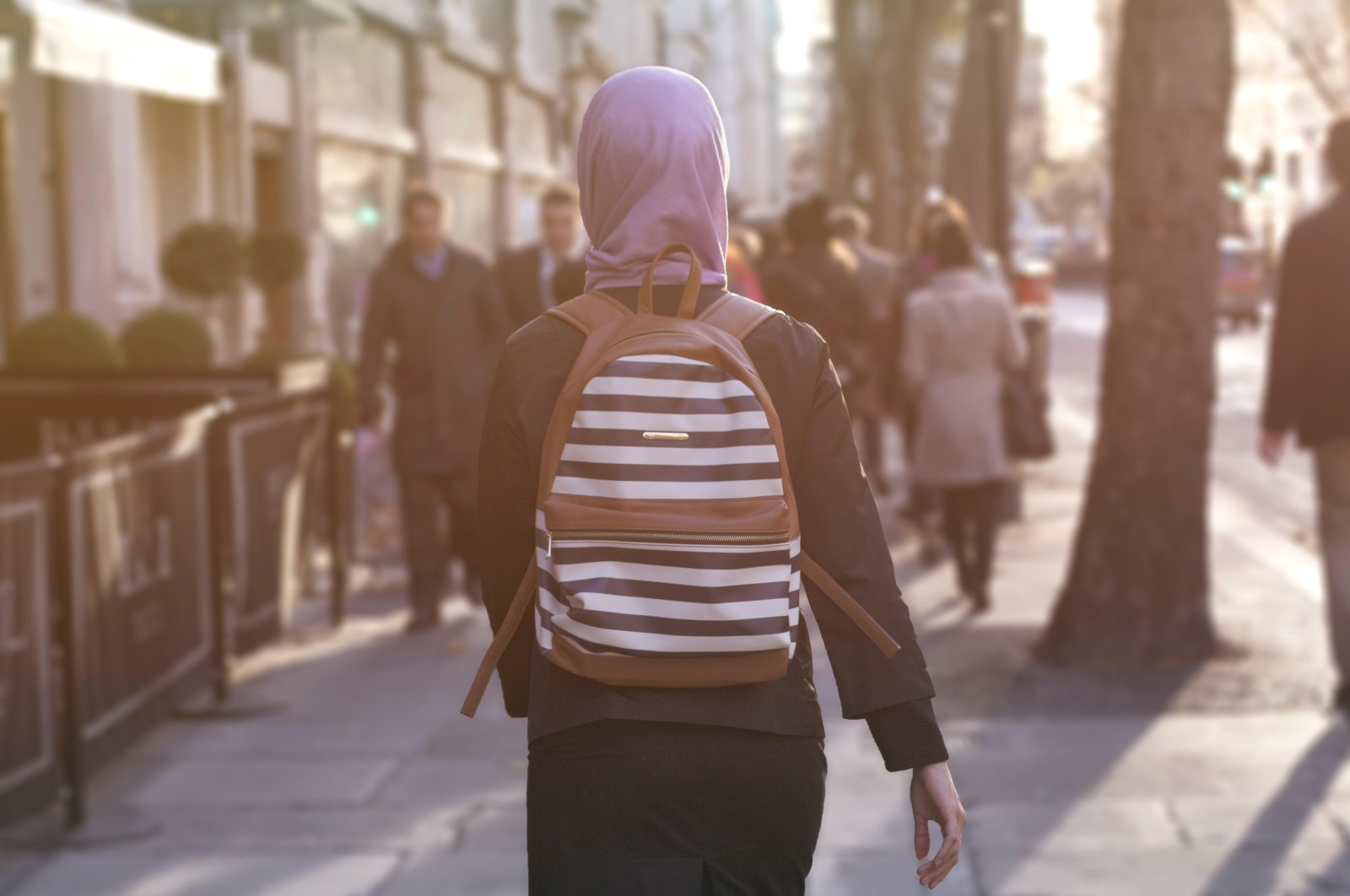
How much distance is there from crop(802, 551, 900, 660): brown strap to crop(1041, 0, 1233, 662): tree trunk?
5306 mm

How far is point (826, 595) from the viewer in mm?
2783

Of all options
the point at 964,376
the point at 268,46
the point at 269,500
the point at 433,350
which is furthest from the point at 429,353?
the point at 268,46

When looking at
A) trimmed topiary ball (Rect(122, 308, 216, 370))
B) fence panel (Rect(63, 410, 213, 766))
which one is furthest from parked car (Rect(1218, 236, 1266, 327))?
fence panel (Rect(63, 410, 213, 766))

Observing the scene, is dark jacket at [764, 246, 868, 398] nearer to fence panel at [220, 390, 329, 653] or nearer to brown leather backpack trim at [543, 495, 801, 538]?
fence panel at [220, 390, 329, 653]

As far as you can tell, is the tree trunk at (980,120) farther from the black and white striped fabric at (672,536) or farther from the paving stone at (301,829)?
the black and white striped fabric at (672,536)

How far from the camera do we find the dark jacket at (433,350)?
898 cm

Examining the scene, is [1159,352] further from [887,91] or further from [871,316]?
[887,91]

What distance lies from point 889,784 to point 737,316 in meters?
3.76

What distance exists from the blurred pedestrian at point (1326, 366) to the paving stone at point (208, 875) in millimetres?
3278

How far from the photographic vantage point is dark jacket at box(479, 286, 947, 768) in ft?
9.02

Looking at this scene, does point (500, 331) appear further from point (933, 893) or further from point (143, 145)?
point (143, 145)

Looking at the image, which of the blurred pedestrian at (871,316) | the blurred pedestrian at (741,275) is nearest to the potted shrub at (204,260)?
the blurred pedestrian at (741,275)

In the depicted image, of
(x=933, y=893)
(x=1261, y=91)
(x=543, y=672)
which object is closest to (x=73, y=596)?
(x=933, y=893)

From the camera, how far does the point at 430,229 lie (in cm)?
898
